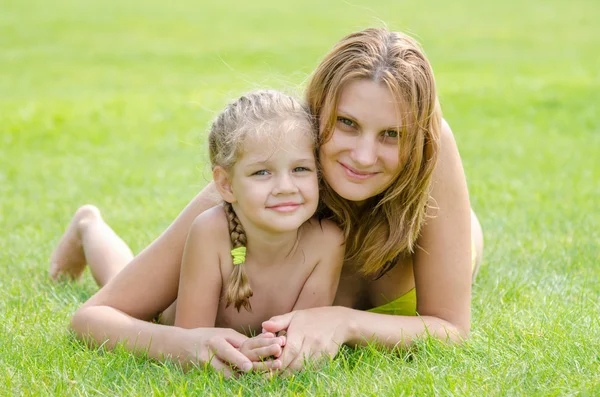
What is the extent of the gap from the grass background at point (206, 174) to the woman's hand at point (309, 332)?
0.08 metres

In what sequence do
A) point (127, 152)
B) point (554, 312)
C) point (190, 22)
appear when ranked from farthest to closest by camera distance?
point (190, 22) → point (127, 152) → point (554, 312)

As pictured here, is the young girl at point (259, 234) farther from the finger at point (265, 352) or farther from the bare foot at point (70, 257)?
the bare foot at point (70, 257)

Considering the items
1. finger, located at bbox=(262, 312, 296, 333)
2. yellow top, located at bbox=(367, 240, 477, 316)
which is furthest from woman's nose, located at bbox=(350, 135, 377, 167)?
yellow top, located at bbox=(367, 240, 477, 316)

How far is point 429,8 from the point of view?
26.4 meters

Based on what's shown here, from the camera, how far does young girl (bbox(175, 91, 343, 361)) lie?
132 inches

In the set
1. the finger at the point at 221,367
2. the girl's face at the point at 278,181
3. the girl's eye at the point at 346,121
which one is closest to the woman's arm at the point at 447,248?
the girl's eye at the point at 346,121

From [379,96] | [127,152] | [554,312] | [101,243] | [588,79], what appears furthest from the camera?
[588,79]

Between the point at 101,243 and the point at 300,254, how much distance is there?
1.57 metres

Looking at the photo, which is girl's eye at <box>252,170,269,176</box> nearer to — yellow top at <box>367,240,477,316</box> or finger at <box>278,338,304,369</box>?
finger at <box>278,338,304,369</box>

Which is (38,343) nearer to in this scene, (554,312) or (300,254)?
(300,254)

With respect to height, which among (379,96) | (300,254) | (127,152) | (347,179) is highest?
(379,96)

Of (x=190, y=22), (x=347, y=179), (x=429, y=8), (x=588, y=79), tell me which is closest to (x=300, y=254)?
(x=347, y=179)

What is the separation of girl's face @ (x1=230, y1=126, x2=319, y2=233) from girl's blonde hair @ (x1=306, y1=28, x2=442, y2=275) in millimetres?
140

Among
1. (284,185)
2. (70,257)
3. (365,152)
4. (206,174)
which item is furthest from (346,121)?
(206,174)
